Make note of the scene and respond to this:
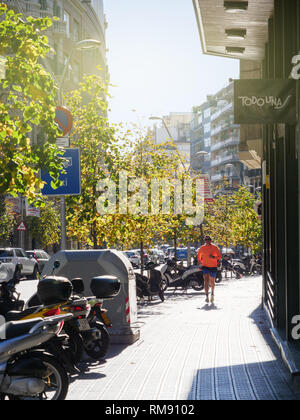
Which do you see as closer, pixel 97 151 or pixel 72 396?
pixel 72 396

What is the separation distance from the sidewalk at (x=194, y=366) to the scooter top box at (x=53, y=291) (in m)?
0.96

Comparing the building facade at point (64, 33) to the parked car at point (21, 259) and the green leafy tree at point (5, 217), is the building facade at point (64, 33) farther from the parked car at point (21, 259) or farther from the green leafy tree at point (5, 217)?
the parked car at point (21, 259)

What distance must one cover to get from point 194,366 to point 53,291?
235cm

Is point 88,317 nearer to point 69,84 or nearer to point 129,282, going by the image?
point 129,282

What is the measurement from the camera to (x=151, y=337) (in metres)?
12.5

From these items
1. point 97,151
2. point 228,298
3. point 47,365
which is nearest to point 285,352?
point 47,365

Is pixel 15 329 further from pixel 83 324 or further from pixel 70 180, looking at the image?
pixel 70 180

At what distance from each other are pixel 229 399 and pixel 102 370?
2305 millimetres

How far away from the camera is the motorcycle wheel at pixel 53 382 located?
6578mm

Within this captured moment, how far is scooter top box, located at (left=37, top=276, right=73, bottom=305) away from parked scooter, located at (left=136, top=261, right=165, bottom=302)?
40.1ft

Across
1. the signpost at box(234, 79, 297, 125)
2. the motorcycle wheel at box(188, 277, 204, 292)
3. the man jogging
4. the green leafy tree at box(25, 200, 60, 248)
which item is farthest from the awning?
the green leafy tree at box(25, 200, 60, 248)

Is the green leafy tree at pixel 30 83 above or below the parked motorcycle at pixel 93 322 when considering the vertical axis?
above

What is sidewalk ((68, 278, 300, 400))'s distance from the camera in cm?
762

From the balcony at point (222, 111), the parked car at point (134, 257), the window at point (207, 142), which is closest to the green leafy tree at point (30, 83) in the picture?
the parked car at point (134, 257)
